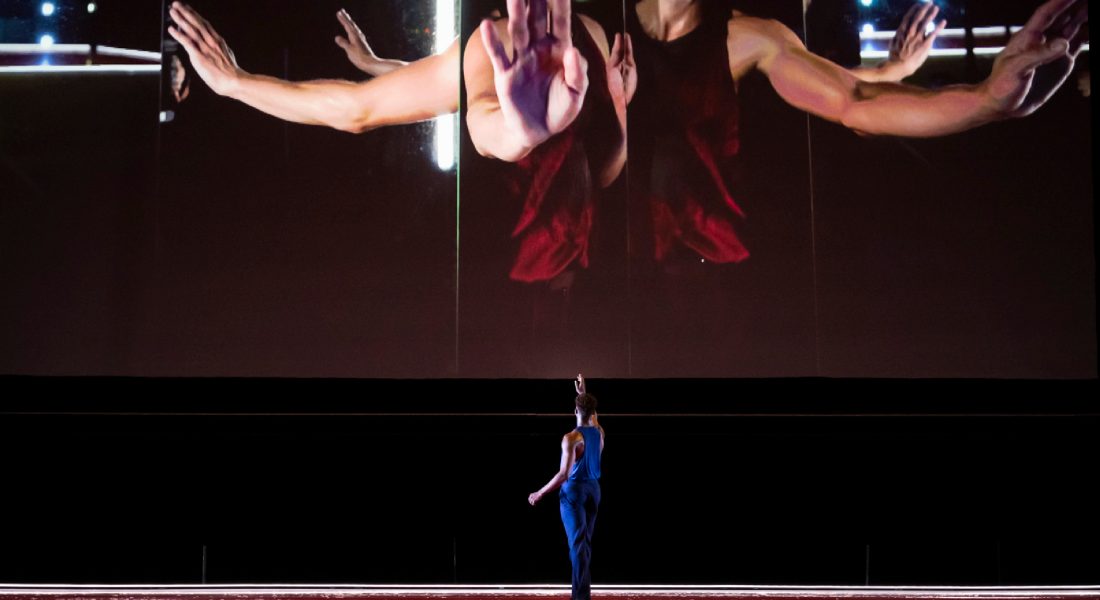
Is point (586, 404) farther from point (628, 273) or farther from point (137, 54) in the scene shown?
point (137, 54)

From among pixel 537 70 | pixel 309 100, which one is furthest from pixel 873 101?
pixel 309 100

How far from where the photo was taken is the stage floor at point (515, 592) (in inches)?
237

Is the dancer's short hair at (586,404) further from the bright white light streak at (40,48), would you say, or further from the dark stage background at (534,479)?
the bright white light streak at (40,48)

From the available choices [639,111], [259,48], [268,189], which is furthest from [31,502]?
[639,111]

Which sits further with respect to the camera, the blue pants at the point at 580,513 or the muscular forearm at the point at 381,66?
the muscular forearm at the point at 381,66

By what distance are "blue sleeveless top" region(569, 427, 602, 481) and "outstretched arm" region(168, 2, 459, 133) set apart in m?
2.40

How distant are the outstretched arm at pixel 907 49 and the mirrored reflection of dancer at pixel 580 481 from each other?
2875 millimetres

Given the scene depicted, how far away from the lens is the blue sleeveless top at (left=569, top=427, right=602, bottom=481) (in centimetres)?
482

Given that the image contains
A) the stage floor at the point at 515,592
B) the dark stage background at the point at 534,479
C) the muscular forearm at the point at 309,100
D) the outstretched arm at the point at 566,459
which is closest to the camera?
the outstretched arm at the point at 566,459

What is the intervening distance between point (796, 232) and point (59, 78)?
451 cm

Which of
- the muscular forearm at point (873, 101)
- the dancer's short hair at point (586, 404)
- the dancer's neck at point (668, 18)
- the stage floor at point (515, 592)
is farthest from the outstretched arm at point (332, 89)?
the stage floor at point (515, 592)

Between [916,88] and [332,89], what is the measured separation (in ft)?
11.5

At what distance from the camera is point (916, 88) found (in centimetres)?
627

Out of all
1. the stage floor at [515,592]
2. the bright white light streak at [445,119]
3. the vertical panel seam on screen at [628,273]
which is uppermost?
the bright white light streak at [445,119]
